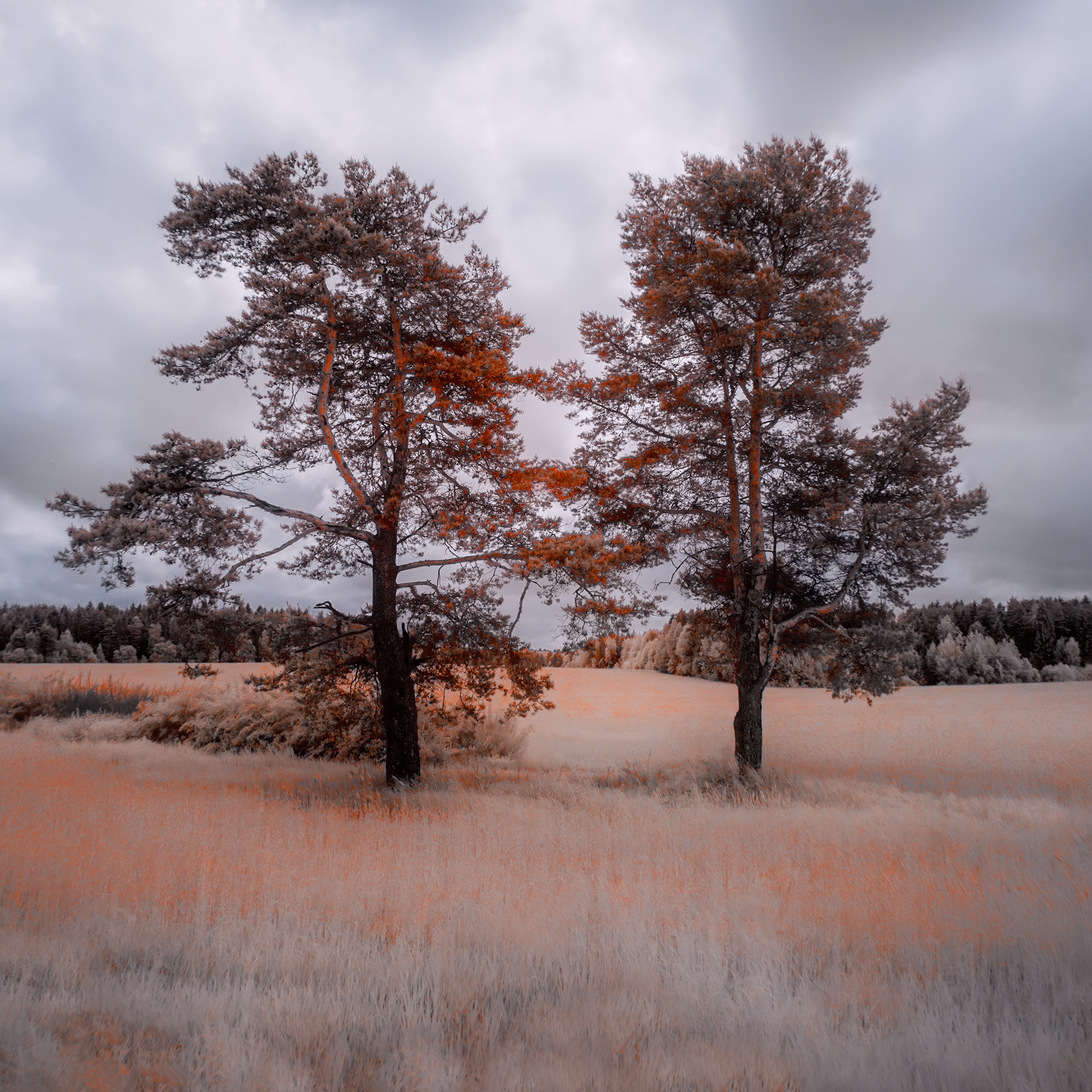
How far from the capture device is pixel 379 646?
12.4 m

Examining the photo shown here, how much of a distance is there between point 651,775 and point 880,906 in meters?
9.22

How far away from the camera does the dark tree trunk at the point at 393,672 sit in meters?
12.4

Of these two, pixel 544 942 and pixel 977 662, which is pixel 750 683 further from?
pixel 977 662

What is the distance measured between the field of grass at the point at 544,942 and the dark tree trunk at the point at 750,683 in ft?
4.34

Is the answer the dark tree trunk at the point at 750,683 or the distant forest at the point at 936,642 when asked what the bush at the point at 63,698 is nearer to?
the distant forest at the point at 936,642

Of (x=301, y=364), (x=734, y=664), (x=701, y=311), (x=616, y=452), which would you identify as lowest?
(x=734, y=664)

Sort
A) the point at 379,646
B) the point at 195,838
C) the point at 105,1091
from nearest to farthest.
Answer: the point at 105,1091, the point at 195,838, the point at 379,646

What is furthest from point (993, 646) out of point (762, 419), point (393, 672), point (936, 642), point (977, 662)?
point (393, 672)

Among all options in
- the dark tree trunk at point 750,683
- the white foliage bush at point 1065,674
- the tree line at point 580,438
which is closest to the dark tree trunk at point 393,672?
the tree line at point 580,438

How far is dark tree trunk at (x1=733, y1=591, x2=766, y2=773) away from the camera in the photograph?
1291cm

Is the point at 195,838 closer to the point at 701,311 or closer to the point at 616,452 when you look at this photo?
the point at 616,452

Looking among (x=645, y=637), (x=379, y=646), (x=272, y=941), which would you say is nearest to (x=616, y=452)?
(x=379, y=646)

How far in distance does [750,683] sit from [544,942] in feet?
28.3

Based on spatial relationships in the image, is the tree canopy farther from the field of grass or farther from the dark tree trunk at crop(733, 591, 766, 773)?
the field of grass
